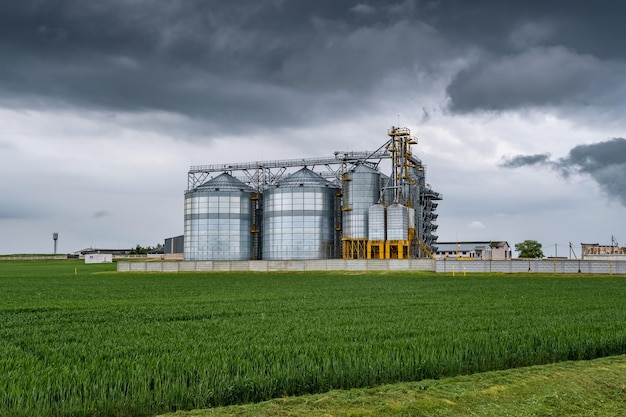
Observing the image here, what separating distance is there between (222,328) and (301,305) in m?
9.01

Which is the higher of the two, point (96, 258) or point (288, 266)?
point (96, 258)

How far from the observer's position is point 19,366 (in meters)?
12.1

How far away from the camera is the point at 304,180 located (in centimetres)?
9606

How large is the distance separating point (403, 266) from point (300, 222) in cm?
2465

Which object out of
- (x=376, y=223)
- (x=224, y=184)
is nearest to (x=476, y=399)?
(x=376, y=223)

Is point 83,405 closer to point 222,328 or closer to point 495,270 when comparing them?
point 222,328

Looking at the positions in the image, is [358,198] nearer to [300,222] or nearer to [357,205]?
[357,205]

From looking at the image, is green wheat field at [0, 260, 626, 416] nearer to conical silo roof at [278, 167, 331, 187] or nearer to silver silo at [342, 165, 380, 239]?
silver silo at [342, 165, 380, 239]

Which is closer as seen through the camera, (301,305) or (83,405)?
(83,405)

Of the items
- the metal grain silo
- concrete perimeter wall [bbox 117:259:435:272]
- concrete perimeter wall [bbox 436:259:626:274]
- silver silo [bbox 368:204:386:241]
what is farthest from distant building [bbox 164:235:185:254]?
concrete perimeter wall [bbox 436:259:626:274]

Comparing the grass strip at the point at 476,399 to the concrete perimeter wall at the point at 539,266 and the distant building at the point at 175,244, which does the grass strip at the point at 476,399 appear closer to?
the concrete perimeter wall at the point at 539,266

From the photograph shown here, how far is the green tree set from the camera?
465 ft

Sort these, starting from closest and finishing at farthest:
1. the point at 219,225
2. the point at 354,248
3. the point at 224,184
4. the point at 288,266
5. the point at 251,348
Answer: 1. the point at 251,348
2. the point at 288,266
3. the point at 354,248
4. the point at 219,225
5. the point at 224,184

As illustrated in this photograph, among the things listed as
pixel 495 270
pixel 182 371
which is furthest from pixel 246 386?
pixel 495 270
